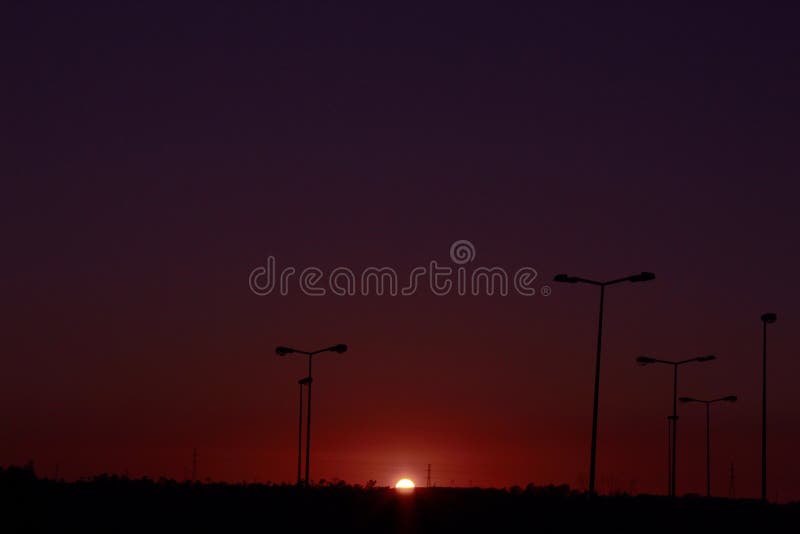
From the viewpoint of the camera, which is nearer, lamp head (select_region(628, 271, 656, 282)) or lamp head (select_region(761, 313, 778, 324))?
lamp head (select_region(628, 271, 656, 282))

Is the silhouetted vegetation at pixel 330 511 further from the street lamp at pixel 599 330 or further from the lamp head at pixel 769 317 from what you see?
the lamp head at pixel 769 317

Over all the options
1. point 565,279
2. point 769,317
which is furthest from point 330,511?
point 769,317

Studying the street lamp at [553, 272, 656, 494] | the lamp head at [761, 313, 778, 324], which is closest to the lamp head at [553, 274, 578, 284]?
the street lamp at [553, 272, 656, 494]

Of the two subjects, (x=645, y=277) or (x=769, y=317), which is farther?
(x=769, y=317)

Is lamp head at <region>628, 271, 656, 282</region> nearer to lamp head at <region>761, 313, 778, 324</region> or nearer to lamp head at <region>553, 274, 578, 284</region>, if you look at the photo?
lamp head at <region>553, 274, 578, 284</region>

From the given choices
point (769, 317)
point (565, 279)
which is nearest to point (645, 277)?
point (565, 279)

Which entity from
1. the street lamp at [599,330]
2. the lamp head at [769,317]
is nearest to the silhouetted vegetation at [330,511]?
the street lamp at [599,330]

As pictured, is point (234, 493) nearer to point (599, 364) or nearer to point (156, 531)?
point (156, 531)

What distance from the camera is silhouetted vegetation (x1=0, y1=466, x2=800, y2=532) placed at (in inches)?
2151

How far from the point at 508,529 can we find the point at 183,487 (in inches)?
641

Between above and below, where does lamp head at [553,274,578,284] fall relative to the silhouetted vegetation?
above

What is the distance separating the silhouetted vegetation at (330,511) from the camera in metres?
54.6

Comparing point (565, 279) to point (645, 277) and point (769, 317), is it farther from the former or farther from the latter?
point (769, 317)

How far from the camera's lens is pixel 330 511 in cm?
5959
